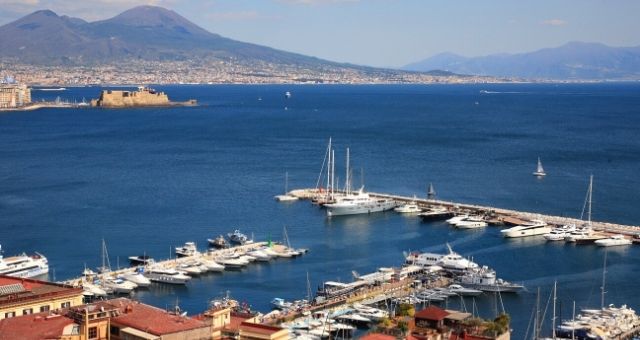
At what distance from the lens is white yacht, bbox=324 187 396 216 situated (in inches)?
1446

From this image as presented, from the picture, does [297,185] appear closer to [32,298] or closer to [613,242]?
[613,242]

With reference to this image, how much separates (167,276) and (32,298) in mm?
12271

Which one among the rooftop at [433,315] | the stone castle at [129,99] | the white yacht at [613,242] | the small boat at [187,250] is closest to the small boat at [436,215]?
the white yacht at [613,242]

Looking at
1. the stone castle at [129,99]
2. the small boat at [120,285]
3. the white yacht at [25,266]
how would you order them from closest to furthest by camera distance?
the small boat at [120,285] → the white yacht at [25,266] → the stone castle at [129,99]

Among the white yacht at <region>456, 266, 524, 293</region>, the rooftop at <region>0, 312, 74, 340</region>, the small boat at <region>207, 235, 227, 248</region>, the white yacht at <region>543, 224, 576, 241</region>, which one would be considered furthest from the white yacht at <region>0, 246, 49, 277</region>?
the white yacht at <region>543, 224, 576, 241</region>

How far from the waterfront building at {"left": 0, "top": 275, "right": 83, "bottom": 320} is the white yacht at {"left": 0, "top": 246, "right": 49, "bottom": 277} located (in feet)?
40.5

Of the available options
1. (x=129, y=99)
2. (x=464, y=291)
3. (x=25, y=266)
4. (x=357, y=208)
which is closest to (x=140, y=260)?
(x=25, y=266)

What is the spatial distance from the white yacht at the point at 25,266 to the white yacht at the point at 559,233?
17630 millimetres

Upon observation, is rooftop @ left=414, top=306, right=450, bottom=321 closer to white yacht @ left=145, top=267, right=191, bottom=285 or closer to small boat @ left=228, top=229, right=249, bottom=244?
white yacht @ left=145, top=267, right=191, bottom=285

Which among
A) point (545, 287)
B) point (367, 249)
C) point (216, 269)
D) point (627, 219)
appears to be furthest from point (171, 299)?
point (627, 219)

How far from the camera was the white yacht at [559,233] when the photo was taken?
Result: 103 feet

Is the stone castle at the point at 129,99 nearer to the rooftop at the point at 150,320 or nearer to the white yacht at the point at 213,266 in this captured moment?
the white yacht at the point at 213,266

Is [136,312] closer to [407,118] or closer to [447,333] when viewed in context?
[447,333]

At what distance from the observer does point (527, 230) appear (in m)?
32.0
